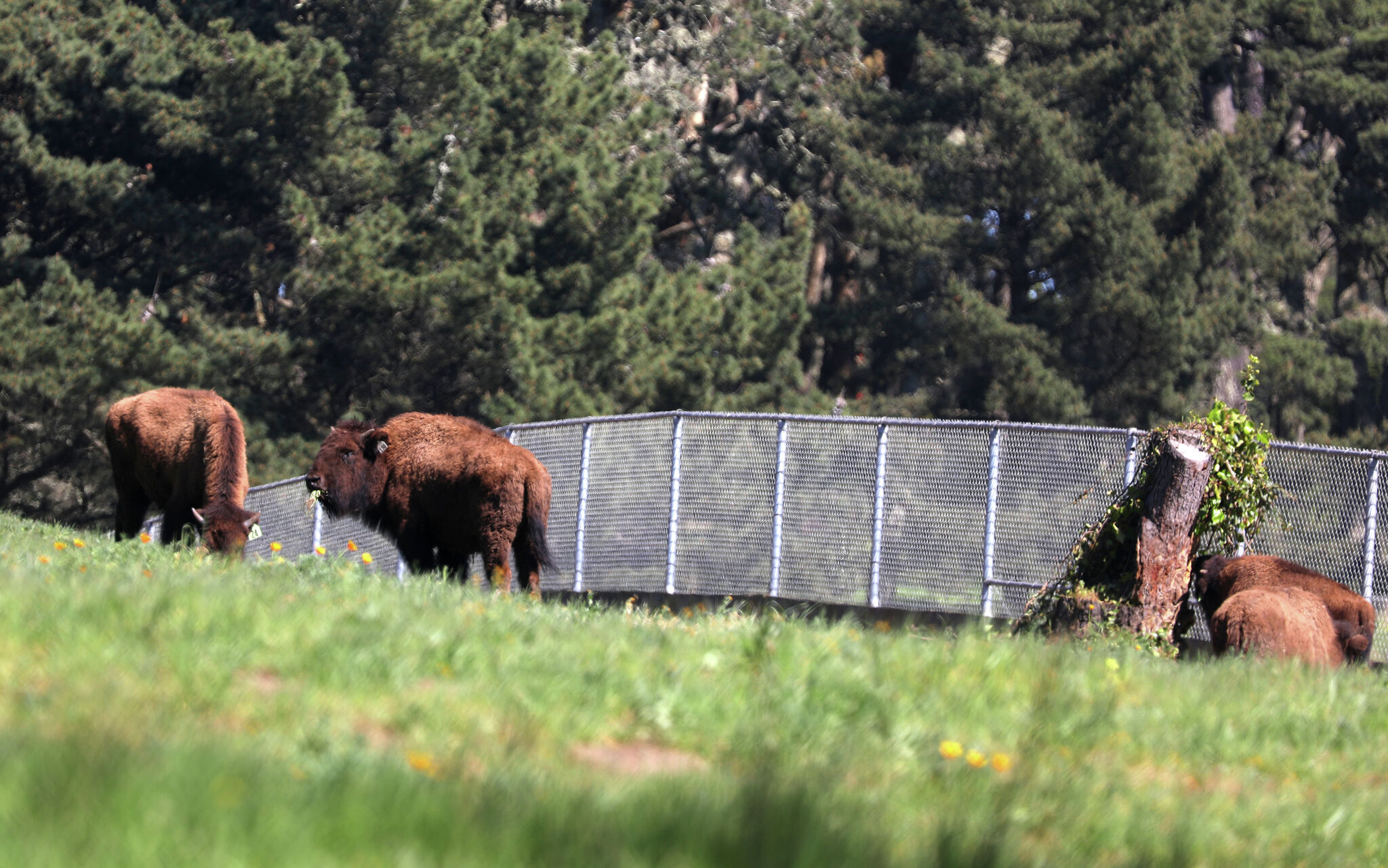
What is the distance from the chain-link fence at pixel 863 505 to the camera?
49.2ft

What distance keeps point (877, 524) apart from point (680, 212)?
95.5ft

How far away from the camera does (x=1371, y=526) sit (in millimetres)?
14383

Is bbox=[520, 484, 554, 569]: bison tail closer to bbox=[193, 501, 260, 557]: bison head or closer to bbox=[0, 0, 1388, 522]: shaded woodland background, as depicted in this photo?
bbox=[193, 501, 260, 557]: bison head

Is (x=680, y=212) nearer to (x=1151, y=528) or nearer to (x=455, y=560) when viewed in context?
(x=455, y=560)

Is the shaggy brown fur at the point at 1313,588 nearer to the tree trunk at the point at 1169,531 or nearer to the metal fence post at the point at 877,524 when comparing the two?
the tree trunk at the point at 1169,531

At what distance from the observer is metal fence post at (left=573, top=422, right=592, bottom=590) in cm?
1980

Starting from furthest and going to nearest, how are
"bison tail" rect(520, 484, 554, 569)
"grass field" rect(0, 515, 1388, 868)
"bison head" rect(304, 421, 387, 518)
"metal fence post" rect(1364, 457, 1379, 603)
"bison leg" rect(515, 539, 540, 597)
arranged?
"metal fence post" rect(1364, 457, 1379, 603) < "bison head" rect(304, 421, 387, 518) < "bison leg" rect(515, 539, 540, 597) < "bison tail" rect(520, 484, 554, 569) < "grass field" rect(0, 515, 1388, 868)

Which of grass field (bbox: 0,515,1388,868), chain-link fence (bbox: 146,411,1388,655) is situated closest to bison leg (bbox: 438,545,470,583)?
chain-link fence (bbox: 146,411,1388,655)

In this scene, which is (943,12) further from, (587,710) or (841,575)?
(587,710)

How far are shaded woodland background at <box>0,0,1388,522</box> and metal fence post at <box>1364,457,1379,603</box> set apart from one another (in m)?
19.9

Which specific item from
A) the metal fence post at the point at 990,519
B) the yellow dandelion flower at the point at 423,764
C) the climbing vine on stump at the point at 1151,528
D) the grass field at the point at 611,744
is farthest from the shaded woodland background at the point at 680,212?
the yellow dandelion flower at the point at 423,764

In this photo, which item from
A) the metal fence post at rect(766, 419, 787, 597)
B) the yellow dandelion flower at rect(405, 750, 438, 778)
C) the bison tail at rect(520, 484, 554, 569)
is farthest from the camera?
the metal fence post at rect(766, 419, 787, 597)

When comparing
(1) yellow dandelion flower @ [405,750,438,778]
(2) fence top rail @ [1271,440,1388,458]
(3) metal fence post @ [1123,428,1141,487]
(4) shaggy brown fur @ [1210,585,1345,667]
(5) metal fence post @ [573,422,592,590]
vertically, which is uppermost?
(2) fence top rail @ [1271,440,1388,458]

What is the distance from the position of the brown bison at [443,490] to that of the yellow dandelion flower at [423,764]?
9.11 metres
